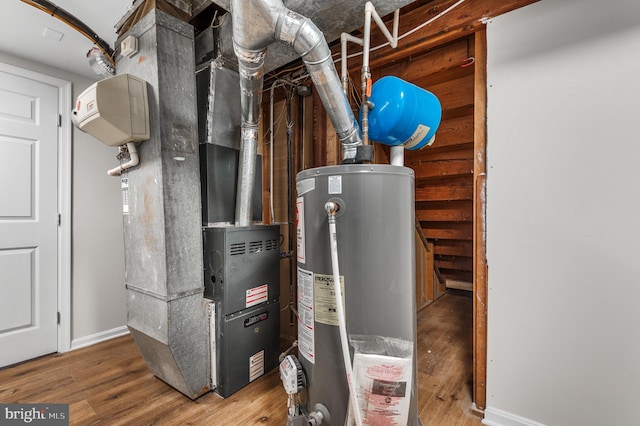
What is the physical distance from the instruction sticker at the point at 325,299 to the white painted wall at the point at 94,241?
2.32 meters

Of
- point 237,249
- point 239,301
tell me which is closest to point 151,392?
point 239,301

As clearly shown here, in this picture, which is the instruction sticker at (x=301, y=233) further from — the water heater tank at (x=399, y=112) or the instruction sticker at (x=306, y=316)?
the water heater tank at (x=399, y=112)

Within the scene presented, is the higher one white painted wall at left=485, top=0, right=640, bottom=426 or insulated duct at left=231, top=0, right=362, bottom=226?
insulated duct at left=231, top=0, right=362, bottom=226

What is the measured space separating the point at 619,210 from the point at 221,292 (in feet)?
6.33

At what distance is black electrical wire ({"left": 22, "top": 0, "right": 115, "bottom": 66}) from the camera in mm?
1465

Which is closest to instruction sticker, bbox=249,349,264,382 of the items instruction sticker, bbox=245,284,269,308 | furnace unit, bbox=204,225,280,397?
furnace unit, bbox=204,225,280,397

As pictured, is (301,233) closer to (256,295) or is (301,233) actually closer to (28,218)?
(256,295)

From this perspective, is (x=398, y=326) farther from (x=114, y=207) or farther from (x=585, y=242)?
(x=114, y=207)

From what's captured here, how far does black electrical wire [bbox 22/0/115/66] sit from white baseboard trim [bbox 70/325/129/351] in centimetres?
220

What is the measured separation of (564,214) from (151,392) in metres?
2.41

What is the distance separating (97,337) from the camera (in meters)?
2.39

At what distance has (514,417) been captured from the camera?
4.32 feet

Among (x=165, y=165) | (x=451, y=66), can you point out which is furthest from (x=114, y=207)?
(x=451, y=66)

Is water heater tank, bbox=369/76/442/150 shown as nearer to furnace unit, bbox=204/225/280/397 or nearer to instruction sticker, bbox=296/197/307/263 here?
instruction sticker, bbox=296/197/307/263
